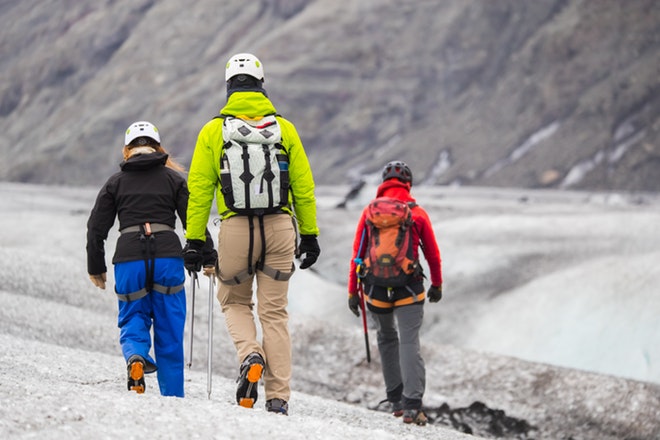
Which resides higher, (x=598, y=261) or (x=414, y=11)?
(x=414, y=11)

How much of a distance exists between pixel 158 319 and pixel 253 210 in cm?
117

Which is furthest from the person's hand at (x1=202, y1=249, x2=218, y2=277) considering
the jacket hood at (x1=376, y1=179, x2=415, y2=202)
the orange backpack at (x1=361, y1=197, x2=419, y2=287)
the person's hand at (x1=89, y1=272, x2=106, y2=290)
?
the jacket hood at (x1=376, y1=179, x2=415, y2=202)

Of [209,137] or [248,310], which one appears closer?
[209,137]

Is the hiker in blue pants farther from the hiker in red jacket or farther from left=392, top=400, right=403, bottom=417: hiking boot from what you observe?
left=392, top=400, right=403, bottom=417: hiking boot

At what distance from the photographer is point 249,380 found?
541 cm

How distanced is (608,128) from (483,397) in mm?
51288

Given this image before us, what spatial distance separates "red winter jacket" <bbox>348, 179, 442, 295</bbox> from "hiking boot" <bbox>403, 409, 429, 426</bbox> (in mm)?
1077

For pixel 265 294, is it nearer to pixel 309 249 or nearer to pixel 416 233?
pixel 309 249

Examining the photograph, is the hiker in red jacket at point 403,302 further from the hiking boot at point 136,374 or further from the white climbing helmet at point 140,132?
the hiking boot at point 136,374

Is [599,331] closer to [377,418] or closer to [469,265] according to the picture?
[469,265]

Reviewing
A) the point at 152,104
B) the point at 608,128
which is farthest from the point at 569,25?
the point at 152,104

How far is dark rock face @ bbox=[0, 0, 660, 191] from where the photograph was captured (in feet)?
193

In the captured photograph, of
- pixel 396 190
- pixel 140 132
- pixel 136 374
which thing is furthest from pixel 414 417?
pixel 140 132

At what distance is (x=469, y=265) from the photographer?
17375mm
